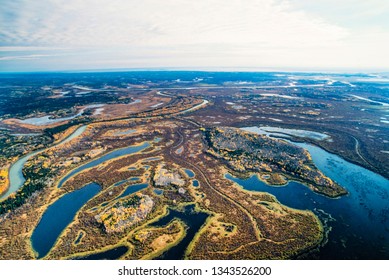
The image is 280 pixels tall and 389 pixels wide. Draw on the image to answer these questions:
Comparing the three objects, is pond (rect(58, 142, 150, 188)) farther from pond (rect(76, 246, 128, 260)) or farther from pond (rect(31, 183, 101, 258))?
pond (rect(76, 246, 128, 260))

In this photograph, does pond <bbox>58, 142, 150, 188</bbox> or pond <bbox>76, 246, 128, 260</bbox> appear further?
pond <bbox>58, 142, 150, 188</bbox>

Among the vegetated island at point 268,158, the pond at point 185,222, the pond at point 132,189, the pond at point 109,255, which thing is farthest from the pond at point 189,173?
the pond at point 109,255

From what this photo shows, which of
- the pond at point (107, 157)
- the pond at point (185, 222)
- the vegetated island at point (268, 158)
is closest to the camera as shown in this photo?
the pond at point (185, 222)

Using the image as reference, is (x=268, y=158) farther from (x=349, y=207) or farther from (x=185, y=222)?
(x=185, y=222)

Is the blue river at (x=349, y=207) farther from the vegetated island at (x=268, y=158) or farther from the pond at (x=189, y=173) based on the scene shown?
the pond at (x=189, y=173)

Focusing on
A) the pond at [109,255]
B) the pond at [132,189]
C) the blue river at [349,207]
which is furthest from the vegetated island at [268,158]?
the pond at [109,255]

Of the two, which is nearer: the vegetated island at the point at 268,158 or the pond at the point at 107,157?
the vegetated island at the point at 268,158

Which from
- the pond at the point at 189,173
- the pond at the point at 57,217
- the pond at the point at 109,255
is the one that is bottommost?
the pond at the point at 109,255

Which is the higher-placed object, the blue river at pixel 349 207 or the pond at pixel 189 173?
the pond at pixel 189 173

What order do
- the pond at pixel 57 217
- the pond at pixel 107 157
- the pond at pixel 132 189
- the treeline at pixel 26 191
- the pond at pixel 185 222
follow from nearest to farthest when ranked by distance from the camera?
the pond at pixel 185 222
the pond at pixel 57 217
the treeline at pixel 26 191
the pond at pixel 132 189
the pond at pixel 107 157

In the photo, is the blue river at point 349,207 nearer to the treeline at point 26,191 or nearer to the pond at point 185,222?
the pond at point 185,222

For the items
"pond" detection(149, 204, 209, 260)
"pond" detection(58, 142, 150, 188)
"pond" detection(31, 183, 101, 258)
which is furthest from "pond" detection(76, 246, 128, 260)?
"pond" detection(58, 142, 150, 188)
